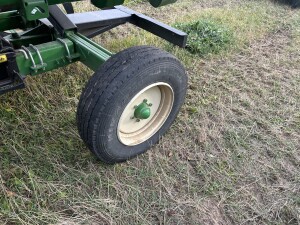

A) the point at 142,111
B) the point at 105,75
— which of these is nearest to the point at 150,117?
the point at 142,111

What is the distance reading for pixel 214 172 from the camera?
2.34 m

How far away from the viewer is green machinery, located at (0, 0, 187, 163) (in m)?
1.87

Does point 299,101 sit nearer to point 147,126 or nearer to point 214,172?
point 214,172

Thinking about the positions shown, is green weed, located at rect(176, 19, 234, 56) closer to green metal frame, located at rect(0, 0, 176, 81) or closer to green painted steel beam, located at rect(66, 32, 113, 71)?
green metal frame, located at rect(0, 0, 176, 81)

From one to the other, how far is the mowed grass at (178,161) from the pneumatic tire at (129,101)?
180mm

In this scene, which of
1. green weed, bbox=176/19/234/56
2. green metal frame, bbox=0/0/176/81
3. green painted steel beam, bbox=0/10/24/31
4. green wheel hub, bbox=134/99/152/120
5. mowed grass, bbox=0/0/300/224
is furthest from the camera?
green weed, bbox=176/19/234/56

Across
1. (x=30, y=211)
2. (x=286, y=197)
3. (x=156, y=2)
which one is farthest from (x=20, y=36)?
(x=286, y=197)

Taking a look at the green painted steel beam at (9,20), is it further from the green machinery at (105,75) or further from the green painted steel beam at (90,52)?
the green painted steel beam at (90,52)

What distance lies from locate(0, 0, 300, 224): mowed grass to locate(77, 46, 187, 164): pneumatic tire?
0.18m

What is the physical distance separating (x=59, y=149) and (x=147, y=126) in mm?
646

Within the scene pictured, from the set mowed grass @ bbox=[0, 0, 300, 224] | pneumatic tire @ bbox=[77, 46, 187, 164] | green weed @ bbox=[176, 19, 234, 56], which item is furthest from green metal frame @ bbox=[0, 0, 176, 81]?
green weed @ bbox=[176, 19, 234, 56]

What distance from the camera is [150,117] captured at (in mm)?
2396

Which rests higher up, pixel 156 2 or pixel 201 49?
pixel 156 2

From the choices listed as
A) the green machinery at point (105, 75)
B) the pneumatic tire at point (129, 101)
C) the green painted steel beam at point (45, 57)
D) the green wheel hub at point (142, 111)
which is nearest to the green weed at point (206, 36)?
the green machinery at point (105, 75)
